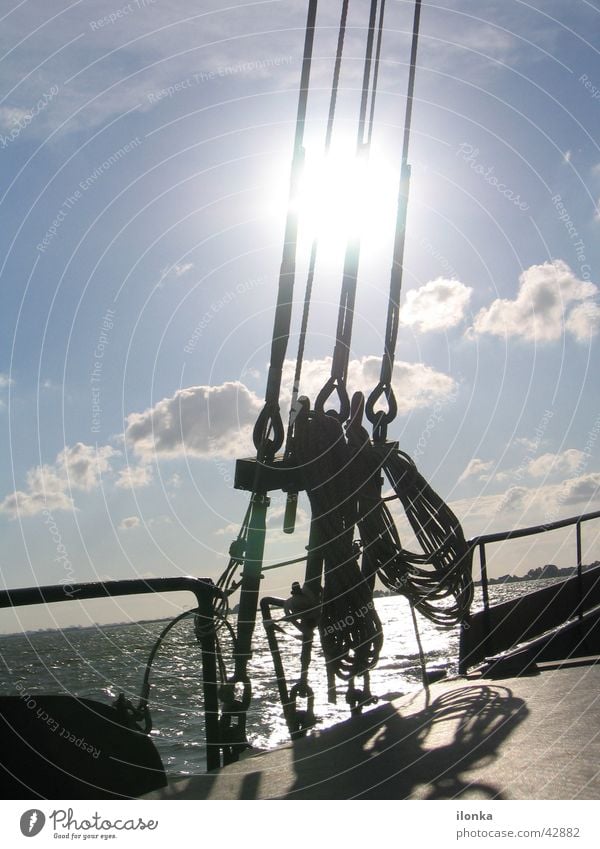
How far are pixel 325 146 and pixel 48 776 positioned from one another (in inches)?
189

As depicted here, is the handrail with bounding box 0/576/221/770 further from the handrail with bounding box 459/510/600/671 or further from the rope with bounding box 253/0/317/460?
the handrail with bounding box 459/510/600/671

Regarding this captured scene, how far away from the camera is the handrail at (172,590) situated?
140 inches

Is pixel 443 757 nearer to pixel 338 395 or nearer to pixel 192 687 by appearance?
pixel 338 395

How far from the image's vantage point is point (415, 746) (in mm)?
3594

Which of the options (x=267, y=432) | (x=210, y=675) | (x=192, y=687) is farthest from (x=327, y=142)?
(x=192, y=687)

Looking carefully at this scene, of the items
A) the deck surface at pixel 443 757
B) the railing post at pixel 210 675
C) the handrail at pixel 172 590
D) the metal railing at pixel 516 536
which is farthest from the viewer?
the metal railing at pixel 516 536

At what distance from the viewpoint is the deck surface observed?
9.68 ft

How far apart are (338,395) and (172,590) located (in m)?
1.55

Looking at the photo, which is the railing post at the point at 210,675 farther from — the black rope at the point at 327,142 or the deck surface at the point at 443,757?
the black rope at the point at 327,142

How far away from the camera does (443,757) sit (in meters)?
3.36
